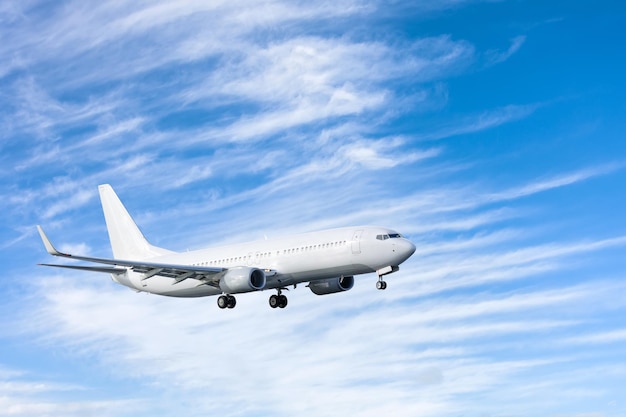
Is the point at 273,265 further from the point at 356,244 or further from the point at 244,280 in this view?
the point at 356,244

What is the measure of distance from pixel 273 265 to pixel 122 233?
74.4 ft

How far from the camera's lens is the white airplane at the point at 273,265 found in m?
55.6

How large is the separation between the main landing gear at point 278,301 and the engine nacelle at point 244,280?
4.73 m

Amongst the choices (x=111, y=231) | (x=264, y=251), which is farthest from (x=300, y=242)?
(x=111, y=231)

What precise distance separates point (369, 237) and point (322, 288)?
28.9 feet

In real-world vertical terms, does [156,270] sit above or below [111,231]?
below

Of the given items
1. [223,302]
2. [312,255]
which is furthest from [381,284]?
[223,302]

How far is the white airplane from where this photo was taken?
55.6 m

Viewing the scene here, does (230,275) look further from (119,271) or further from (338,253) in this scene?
(119,271)

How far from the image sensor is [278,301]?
211ft

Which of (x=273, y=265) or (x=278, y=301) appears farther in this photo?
(x=278, y=301)

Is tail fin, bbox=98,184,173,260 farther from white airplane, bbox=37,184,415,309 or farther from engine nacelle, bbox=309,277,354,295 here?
engine nacelle, bbox=309,277,354,295

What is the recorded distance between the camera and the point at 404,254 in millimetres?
55125

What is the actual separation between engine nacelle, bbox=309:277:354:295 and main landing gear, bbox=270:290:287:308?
2525mm
